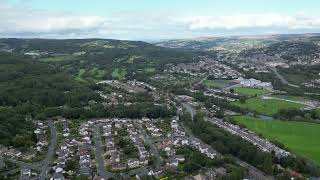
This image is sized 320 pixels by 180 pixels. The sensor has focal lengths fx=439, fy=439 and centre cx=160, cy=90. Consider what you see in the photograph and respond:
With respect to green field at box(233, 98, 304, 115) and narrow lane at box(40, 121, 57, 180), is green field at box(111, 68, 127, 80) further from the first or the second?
narrow lane at box(40, 121, 57, 180)

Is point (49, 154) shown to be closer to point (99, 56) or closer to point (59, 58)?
point (59, 58)

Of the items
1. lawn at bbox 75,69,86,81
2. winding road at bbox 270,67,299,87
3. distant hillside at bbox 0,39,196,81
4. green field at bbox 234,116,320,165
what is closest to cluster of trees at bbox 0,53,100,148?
lawn at bbox 75,69,86,81

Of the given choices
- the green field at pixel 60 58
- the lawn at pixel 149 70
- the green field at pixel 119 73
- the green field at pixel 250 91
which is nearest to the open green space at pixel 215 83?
the green field at pixel 250 91

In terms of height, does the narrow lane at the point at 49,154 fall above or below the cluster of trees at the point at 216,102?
above

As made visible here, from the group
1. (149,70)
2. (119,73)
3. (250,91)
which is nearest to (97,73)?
(119,73)

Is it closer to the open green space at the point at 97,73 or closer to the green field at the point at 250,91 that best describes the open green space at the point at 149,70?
the open green space at the point at 97,73

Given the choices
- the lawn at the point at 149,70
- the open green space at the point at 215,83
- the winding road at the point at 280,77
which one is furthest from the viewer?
the lawn at the point at 149,70
